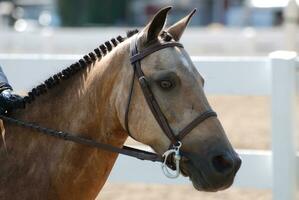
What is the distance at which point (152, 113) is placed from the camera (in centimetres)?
359

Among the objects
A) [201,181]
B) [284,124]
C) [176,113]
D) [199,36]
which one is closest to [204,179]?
[201,181]

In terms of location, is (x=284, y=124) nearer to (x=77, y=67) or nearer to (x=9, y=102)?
(x=77, y=67)

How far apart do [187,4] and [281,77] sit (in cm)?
3136

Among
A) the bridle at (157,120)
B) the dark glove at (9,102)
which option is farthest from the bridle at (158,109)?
the dark glove at (9,102)

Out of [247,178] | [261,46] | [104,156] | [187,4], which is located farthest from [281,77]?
[187,4]

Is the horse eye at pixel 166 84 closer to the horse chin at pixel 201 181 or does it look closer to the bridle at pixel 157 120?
the bridle at pixel 157 120

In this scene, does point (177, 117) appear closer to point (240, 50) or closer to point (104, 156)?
point (104, 156)

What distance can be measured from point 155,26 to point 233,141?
6.09m

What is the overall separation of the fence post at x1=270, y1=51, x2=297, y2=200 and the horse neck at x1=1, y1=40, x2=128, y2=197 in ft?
6.06

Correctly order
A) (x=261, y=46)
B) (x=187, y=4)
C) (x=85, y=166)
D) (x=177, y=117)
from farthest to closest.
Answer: (x=187, y=4), (x=261, y=46), (x=85, y=166), (x=177, y=117)

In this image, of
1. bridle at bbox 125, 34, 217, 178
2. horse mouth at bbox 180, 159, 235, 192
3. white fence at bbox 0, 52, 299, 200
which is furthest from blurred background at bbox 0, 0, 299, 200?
horse mouth at bbox 180, 159, 235, 192

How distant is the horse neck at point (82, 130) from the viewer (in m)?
3.79

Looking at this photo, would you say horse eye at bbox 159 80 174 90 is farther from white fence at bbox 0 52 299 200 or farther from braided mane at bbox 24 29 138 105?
white fence at bbox 0 52 299 200

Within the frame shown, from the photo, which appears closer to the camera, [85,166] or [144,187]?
[85,166]
